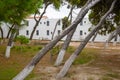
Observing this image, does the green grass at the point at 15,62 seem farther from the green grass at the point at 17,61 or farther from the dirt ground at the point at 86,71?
the dirt ground at the point at 86,71

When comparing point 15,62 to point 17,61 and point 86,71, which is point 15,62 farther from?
point 86,71

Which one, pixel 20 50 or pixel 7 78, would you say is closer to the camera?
pixel 7 78

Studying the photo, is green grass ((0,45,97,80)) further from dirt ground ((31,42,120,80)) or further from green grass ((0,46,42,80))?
dirt ground ((31,42,120,80))

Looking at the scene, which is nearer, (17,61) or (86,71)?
(86,71)

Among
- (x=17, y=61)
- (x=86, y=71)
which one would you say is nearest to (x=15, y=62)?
(x=17, y=61)

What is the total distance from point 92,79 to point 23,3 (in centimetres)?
583

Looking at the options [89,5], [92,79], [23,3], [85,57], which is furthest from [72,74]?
[85,57]

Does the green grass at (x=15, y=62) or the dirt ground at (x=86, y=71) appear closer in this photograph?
the dirt ground at (x=86, y=71)

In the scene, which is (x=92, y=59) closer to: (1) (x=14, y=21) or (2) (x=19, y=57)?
(2) (x=19, y=57)

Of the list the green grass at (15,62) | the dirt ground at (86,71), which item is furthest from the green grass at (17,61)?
the dirt ground at (86,71)

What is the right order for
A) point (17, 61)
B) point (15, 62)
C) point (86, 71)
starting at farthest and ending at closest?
point (17, 61)
point (15, 62)
point (86, 71)

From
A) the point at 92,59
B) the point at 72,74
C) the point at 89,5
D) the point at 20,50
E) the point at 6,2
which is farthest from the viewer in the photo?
the point at 20,50

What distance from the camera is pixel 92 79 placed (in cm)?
1905

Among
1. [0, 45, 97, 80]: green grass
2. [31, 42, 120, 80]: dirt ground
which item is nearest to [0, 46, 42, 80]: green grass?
[0, 45, 97, 80]: green grass
